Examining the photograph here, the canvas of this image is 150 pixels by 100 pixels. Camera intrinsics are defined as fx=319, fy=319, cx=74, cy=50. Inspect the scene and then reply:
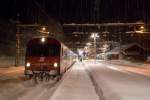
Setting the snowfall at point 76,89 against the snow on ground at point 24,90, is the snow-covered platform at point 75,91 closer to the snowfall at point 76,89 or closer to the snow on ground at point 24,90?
the snowfall at point 76,89

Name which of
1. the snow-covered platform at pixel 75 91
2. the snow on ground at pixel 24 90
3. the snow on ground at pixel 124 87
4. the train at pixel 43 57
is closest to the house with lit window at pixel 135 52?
the snow on ground at pixel 124 87

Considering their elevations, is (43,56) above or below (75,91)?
above

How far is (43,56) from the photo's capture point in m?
21.7

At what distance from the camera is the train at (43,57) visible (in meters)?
Answer: 21.4

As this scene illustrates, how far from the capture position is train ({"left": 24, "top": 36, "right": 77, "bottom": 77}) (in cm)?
2136

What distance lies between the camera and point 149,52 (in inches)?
3565

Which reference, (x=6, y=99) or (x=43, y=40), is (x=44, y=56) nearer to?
(x=43, y=40)

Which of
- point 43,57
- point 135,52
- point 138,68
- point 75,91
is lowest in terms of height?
point 75,91

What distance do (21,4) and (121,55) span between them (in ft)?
193

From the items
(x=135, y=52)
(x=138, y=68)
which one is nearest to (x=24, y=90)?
(x=138, y=68)

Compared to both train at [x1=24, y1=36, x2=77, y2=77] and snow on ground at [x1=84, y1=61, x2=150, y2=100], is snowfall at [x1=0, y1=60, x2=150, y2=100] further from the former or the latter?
train at [x1=24, y1=36, x2=77, y2=77]

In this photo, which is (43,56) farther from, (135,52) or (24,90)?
(135,52)

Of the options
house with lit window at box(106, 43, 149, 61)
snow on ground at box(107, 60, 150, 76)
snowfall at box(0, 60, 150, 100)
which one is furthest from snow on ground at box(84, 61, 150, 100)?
house with lit window at box(106, 43, 149, 61)

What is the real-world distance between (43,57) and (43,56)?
74mm
